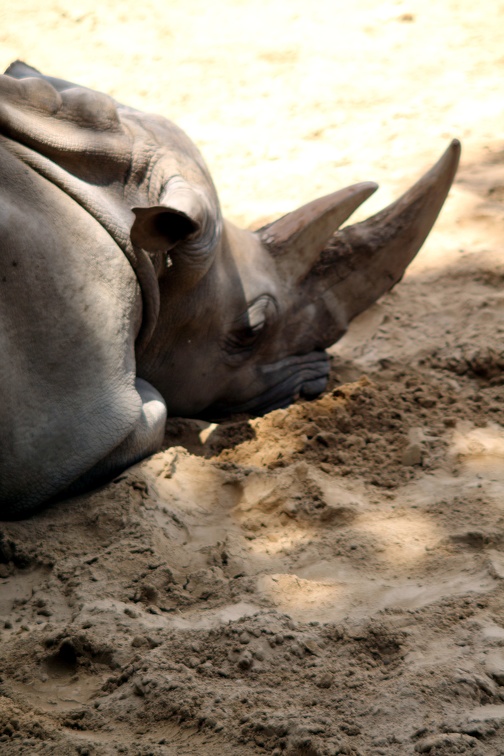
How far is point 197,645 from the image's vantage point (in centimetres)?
206

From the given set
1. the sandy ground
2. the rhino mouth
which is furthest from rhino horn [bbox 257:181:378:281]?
the sandy ground

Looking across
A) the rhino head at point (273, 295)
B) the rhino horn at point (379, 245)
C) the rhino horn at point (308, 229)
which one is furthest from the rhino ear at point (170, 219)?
the rhino horn at point (379, 245)

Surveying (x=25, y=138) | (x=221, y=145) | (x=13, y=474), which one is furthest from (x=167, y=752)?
(x=221, y=145)

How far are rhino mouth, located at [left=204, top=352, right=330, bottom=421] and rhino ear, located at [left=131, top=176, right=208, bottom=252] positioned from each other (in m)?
0.84

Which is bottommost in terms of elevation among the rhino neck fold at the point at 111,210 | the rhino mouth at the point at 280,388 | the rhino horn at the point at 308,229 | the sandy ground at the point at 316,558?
the rhino mouth at the point at 280,388

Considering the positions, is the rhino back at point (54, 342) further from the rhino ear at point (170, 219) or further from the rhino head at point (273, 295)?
the rhino head at point (273, 295)

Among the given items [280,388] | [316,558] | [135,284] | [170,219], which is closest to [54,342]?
[135,284]

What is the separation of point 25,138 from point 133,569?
1.31m

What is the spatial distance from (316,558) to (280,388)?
4.05ft

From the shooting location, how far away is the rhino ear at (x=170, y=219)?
2.63 m

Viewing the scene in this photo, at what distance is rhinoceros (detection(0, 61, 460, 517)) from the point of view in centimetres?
266

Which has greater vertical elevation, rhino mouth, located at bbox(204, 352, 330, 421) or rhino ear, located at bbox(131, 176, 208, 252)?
rhino ear, located at bbox(131, 176, 208, 252)

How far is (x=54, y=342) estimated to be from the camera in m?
2.69

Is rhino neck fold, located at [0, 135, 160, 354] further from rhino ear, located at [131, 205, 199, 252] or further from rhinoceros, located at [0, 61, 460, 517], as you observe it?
rhino ear, located at [131, 205, 199, 252]
